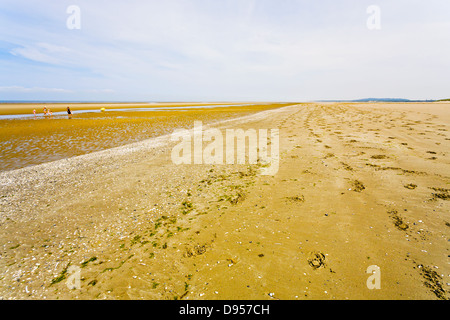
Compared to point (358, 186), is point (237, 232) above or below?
below

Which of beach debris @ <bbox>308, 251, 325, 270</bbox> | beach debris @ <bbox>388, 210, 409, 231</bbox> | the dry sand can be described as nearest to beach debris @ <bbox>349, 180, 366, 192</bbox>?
the dry sand

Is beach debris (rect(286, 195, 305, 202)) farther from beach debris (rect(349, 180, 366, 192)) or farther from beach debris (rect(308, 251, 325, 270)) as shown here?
beach debris (rect(308, 251, 325, 270))

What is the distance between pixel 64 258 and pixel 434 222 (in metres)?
9.82

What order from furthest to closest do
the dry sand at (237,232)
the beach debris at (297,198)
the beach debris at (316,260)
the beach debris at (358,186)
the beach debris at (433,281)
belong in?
the beach debris at (358,186), the beach debris at (297,198), the beach debris at (316,260), the dry sand at (237,232), the beach debris at (433,281)

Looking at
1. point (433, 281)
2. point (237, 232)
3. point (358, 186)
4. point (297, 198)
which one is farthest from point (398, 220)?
Result: point (237, 232)

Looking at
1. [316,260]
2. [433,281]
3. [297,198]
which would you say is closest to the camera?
[433,281]

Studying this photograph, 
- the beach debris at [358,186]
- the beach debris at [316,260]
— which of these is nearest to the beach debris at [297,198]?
the beach debris at [358,186]

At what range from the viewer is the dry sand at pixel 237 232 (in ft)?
13.0

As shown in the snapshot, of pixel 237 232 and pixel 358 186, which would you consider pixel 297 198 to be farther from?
pixel 237 232

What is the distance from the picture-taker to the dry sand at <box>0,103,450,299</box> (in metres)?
3.95

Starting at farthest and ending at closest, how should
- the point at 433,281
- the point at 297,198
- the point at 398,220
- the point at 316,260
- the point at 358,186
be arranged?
the point at 358,186 → the point at 297,198 → the point at 398,220 → the point at 316,260 → the point at 433,281

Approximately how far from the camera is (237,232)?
548 centimetres

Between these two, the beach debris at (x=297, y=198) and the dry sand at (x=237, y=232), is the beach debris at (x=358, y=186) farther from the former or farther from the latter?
the beach debris at (x=297, y=198)
